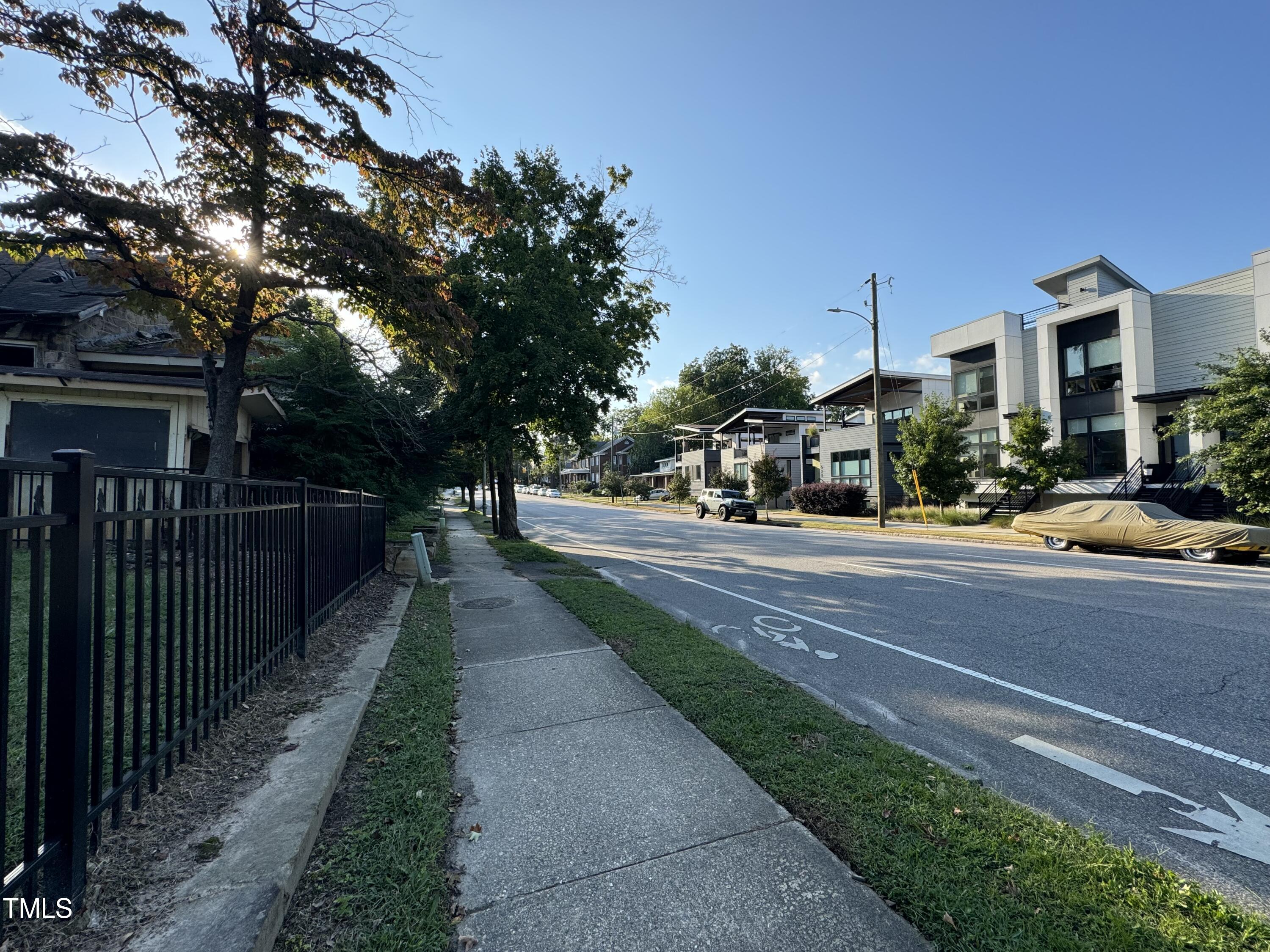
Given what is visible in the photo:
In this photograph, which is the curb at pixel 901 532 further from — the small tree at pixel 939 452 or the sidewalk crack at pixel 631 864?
the sidewalk crack at pixel 631 864

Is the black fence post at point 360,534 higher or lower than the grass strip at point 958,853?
higher

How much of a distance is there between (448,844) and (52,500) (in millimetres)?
2145

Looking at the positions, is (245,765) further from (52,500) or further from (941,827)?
(941,827)

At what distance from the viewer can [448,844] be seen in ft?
9.20

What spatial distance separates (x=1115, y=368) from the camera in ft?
78.1

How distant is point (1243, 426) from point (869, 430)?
759 inches

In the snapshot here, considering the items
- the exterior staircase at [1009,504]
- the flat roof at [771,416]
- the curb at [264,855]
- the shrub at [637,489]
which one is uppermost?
the flat roof at [771,416]

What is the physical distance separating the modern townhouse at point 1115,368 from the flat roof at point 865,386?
305 inches

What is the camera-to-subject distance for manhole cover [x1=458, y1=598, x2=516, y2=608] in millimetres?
8633

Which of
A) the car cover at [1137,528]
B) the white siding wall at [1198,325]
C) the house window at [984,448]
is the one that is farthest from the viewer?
the house window at [984,448]

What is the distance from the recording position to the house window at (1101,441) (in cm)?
2359

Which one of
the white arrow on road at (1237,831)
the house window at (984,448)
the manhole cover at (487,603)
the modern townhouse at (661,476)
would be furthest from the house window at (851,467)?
the white arrow on road at (1237,831)

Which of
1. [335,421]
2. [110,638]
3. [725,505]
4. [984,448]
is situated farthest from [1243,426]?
[110,638]

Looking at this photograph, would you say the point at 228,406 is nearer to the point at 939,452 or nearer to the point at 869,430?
the point at 939,452
